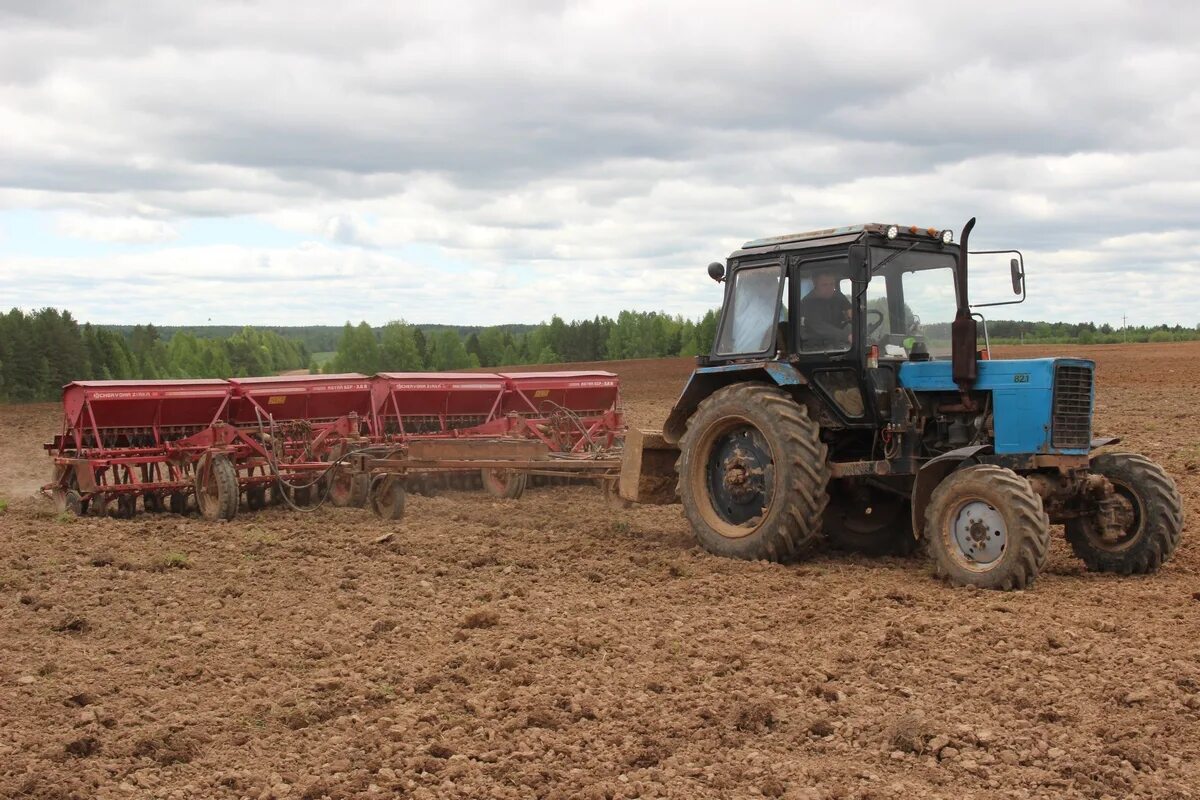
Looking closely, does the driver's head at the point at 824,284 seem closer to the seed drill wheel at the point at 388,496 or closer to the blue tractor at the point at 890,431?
the blue tractor at the point at 890,431

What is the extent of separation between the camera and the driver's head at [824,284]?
27.4 ft

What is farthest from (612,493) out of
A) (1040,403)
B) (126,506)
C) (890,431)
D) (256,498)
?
(126,506)

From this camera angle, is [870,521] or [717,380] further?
[717,380]

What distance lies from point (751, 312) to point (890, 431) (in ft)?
4.58

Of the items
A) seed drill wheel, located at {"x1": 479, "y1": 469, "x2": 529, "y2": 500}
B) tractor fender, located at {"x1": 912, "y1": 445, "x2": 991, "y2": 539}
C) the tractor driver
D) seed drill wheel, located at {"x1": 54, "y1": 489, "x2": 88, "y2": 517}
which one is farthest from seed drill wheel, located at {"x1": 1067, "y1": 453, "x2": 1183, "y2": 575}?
seed drill wheel, located at {"x1": 54, "y1": 489, "x2": 88, "y2": 517}

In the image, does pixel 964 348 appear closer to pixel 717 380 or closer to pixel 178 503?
pixel 717 380

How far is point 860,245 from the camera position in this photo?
8.19 meters

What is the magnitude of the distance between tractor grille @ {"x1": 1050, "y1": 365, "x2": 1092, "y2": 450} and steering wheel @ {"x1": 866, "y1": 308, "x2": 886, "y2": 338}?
124cm

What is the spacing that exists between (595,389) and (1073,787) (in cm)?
1168

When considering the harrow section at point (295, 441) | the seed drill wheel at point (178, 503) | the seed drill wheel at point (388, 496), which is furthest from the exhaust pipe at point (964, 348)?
the seed drill wheel at point (178, 503)

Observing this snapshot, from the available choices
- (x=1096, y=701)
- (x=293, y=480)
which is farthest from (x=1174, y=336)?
(x=1096, y=701)

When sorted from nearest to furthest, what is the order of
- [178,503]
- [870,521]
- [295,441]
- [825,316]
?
[825,316] < [870,521] < [178,503] < [295,441]

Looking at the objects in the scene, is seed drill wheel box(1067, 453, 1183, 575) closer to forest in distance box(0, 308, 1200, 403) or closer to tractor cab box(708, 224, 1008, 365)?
tractor cab box(708, 224, 1008, 365)

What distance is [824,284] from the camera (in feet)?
27.6
